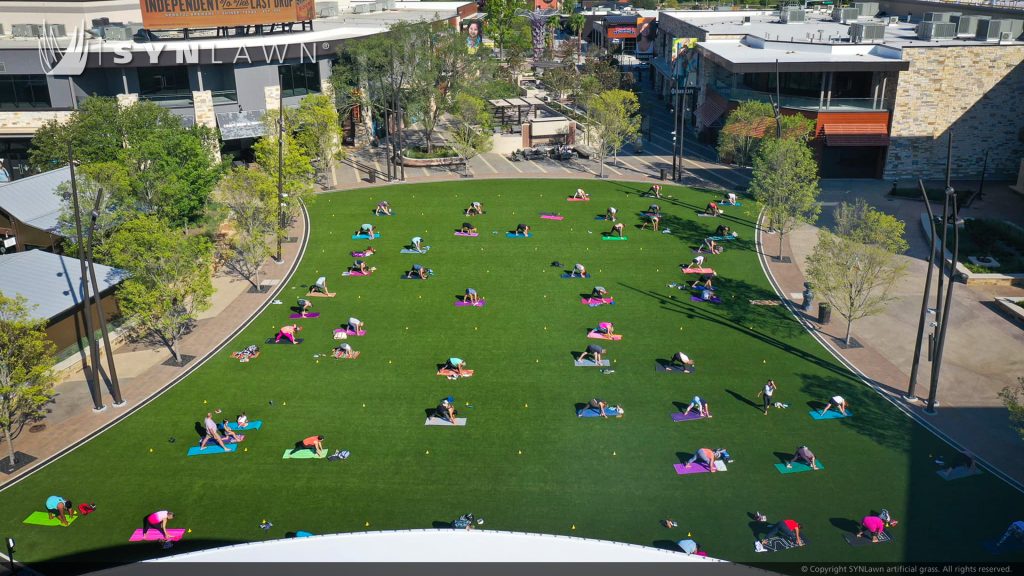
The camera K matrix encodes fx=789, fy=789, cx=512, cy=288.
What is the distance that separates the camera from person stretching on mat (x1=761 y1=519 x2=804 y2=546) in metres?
24.4

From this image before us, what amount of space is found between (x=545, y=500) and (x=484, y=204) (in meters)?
35.6

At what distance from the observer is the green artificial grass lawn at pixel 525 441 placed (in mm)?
25547

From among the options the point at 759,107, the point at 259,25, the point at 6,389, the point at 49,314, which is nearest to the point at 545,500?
the point at 6,389

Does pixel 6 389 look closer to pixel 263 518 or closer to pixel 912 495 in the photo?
pixel 263 518

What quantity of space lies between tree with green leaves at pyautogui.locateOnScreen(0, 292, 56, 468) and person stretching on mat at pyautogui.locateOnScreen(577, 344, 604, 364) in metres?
21.6

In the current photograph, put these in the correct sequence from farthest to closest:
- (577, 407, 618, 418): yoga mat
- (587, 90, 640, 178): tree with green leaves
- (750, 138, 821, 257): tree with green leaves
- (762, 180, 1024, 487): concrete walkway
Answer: (587, 90, 640, 178): tree with green leaves < (750, 138, 821, 257): tree with green leaves < (577, 407, 618, 418): yoga mat < (762, 180, 1024, 487): concrete walkway

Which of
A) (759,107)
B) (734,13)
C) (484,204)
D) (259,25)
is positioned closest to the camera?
(484,204)

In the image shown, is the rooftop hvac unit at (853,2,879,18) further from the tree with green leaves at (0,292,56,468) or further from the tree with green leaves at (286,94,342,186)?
the tree with green leaves at (0,292,56,468)

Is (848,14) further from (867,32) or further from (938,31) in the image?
(938,31)

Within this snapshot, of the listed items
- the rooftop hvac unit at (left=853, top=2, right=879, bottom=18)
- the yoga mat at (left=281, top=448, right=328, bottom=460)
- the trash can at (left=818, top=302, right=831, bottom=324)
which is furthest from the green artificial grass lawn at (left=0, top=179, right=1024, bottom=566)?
the rooftop hvac unit at (left=853, top=2, right=879, bottom=18)

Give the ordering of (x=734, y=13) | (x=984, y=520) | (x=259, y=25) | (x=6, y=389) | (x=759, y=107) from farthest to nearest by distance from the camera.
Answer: (x=734, y=13) < (x=259, y=25) < (x=759, y=107) < (x=6, y=389) < (x=984, y=520)

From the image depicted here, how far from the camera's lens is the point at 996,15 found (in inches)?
2921

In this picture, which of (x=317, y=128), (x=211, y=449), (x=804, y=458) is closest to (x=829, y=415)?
(x=804, y=458)

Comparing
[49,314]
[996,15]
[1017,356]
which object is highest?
[996,15]
